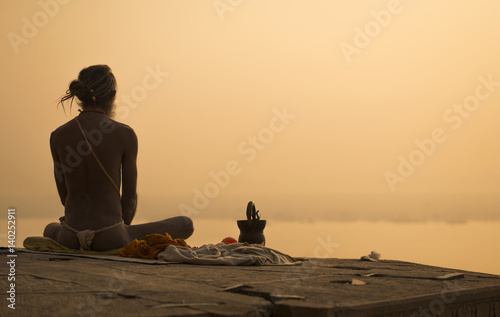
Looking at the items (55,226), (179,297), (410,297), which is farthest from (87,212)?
(410,297)

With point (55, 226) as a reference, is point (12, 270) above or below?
→ below

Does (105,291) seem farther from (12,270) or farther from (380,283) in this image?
(380,283)

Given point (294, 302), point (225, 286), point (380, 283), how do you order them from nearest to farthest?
point (294, 302), point (225, 286), point (380, 283)

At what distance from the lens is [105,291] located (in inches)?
93.0

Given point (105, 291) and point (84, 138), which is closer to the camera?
point (105, 291)

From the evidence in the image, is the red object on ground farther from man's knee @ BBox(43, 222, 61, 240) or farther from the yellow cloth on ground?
man's knee @ BBox(43, 222, 61, 240)

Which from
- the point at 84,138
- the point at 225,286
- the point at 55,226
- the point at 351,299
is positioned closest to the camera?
the point at 351,299

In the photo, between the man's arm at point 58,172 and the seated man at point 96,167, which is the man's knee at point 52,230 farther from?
the man's arm at point 58,172

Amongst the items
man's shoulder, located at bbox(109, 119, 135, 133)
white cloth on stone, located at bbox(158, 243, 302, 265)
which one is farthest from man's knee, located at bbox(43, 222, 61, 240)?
white cloth on stone, located at bbox(158, 243, 302, 265)

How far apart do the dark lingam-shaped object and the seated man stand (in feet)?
2.33

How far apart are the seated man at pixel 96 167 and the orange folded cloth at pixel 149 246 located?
34 cm

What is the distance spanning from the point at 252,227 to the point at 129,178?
1253mm

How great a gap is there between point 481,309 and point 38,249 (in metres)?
3.84

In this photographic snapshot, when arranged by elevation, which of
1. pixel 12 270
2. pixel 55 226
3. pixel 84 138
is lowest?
pixel 12 270
